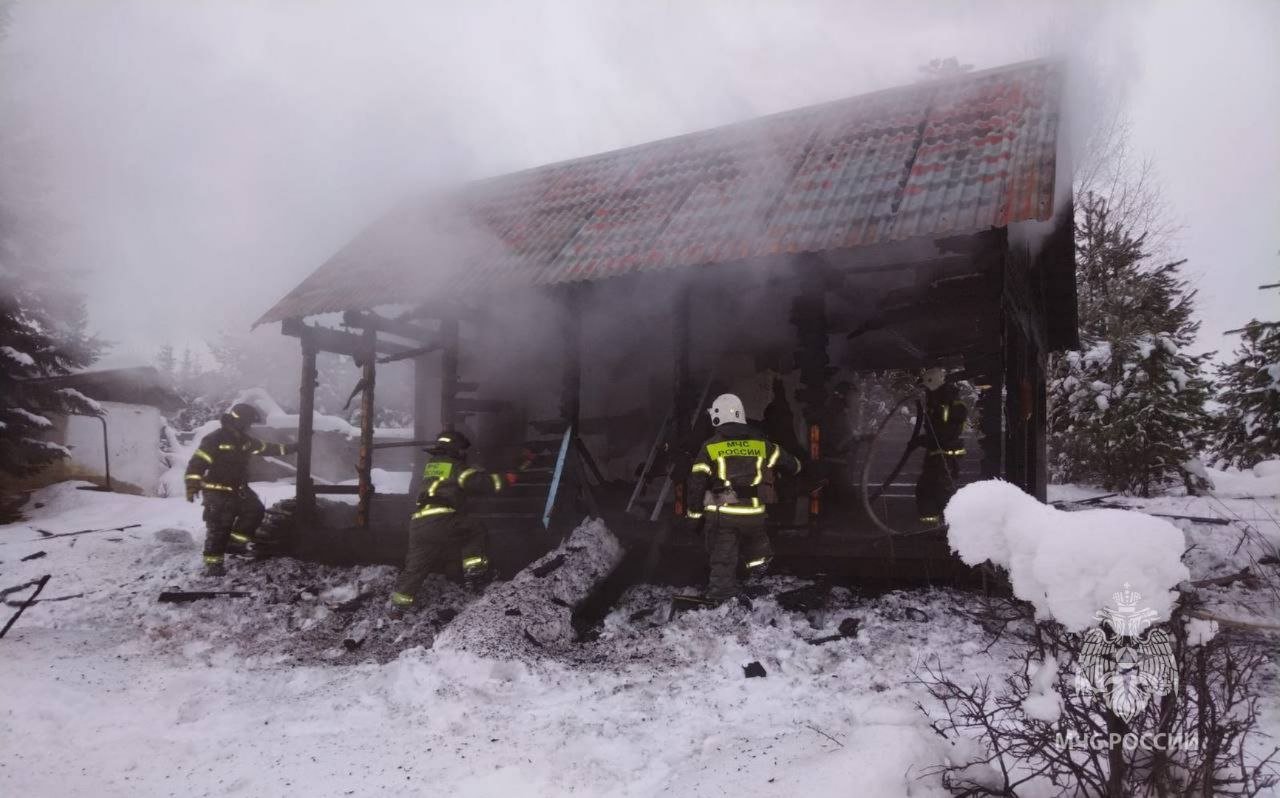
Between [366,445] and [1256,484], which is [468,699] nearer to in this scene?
[366,445]

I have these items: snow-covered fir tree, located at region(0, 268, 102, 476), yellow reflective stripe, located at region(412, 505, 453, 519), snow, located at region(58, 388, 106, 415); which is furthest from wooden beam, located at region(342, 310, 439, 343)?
snow, located at region(58, 388, 106, 415)

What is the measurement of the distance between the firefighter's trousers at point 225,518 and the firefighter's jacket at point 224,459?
10cm

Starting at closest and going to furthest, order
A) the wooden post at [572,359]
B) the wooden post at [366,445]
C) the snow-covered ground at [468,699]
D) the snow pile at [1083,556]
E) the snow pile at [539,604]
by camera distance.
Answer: the snow pile at [1083,556]
the snow-covered ground at [468,699]
the snow pile at [539,604]
the wooden post at [572,359]
the wooden post at [366,445]

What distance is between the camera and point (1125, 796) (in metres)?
2.30

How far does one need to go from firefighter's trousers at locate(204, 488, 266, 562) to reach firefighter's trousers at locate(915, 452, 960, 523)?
24.8 feet

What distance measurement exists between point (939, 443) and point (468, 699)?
497 cm

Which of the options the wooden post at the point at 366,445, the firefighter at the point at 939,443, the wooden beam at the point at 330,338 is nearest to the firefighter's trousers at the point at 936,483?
the firefighter at the point at 939,443

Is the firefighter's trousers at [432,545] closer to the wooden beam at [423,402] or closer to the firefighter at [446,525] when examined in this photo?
the firefighter at [446,525]

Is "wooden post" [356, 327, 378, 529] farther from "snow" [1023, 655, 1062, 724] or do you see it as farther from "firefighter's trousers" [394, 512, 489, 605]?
"snow" [1023, 655, 1062, 724]

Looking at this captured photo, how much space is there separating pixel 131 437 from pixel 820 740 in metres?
22.8

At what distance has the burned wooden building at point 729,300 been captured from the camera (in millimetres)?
6211

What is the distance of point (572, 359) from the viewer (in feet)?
26.4

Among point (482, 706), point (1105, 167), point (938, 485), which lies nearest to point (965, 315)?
point (938, 485)

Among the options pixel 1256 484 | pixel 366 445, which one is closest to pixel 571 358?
pixel 366 445
